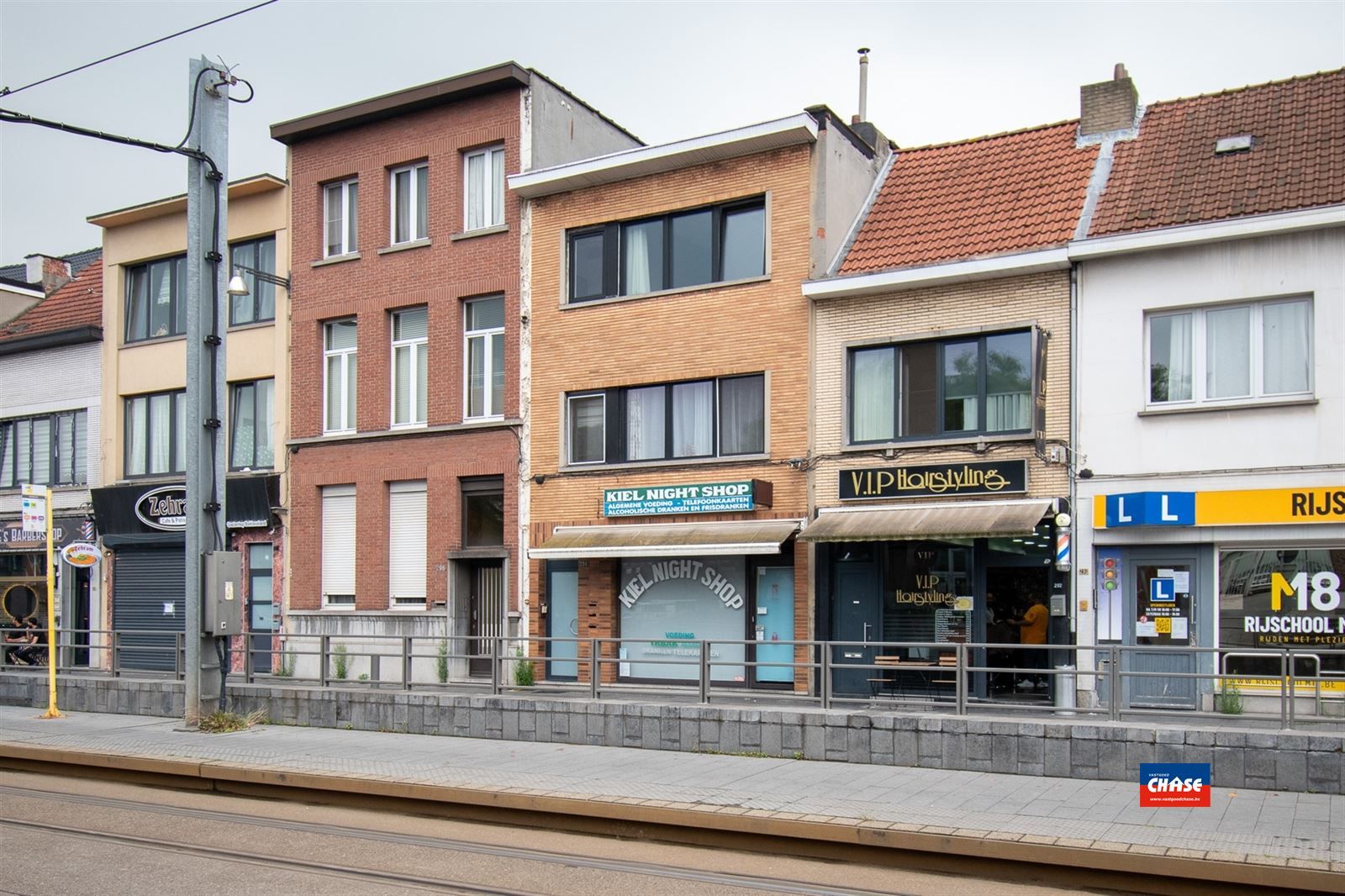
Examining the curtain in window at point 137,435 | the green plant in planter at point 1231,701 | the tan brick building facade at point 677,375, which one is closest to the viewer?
the green plant in planter at point 1231,701

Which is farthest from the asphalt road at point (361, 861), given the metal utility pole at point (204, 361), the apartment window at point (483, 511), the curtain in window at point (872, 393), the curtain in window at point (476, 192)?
the curtain in window at point (476, 192)

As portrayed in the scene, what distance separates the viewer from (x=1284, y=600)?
1667 centimetres

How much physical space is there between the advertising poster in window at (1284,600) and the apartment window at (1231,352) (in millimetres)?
2102

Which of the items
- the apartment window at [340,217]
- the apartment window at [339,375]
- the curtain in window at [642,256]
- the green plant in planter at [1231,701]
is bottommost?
the green plant in planter at [1231,701]

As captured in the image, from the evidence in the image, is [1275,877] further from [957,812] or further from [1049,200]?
[1049,200]

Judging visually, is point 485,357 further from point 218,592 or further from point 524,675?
point 218,592

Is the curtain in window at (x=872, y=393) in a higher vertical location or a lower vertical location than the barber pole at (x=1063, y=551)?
higher

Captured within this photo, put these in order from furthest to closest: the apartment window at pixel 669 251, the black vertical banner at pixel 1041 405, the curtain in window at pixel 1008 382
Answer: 1. the apartment window at pixel 669 251
2. the curtain in window at pixel 1008 382
3. the black vertical banner at pixel 1041 405

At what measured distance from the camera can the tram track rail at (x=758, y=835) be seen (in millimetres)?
9148

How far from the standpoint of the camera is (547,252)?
76.9 feet

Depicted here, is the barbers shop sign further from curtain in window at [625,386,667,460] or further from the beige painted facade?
curtain in window at [625,386,667,460]

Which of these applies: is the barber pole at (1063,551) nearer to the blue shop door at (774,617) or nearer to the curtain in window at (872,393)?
the curtain in window at (872,393)

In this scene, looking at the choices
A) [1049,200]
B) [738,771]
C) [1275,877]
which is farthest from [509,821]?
[1049,200]

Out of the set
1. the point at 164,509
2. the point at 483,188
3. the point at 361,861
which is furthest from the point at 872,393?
the point at 164,509
